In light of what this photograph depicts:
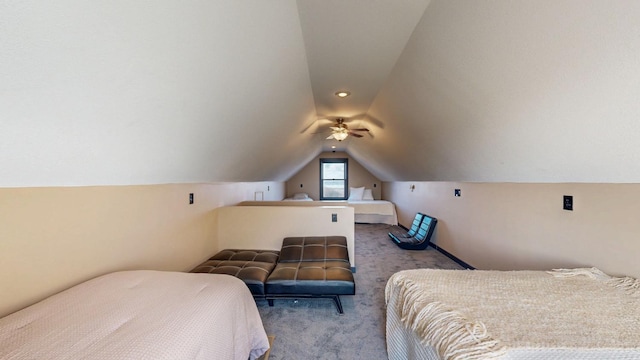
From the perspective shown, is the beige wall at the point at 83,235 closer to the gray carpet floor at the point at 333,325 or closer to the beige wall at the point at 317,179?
the gray carpet floor at the point at 333,325

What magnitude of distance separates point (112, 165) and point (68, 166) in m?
0.21

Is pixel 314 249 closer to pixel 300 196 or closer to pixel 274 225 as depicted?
pixel 274 225

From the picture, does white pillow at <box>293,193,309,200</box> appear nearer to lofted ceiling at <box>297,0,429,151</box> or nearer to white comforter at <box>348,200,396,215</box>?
white comforter at <box>348,200,396,215</box>

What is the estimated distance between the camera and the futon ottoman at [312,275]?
7.25 feet

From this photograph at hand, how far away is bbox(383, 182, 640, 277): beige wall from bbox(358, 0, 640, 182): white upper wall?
8.7 inches

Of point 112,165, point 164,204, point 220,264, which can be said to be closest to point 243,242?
point 220,264

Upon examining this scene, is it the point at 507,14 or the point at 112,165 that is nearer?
the point at 507,14

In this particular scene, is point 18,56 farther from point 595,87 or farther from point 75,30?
point 595,87

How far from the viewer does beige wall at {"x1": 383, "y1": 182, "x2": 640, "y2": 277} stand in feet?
5.18

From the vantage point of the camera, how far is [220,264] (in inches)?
102

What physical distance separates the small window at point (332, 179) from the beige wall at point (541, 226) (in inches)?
177

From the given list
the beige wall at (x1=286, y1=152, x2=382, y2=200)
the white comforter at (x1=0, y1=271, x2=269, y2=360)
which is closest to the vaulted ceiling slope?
the white comforter at (x1=0, y1=271, x2=269, y2=360)

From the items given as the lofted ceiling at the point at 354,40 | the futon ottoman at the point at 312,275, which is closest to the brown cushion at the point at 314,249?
the futon ottoman at the point at 312,275

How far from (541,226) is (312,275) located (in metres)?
2.15
